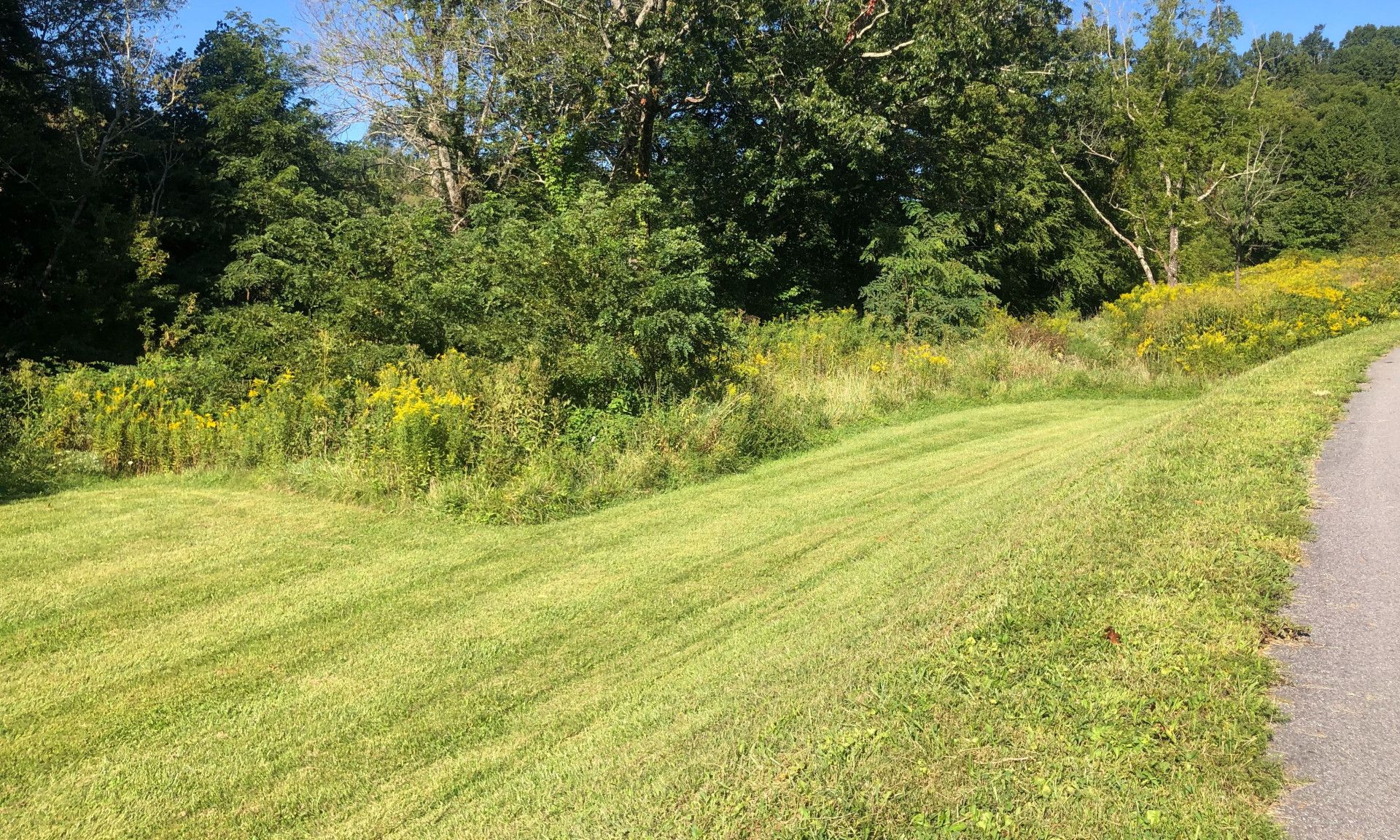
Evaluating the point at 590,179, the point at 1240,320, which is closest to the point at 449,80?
the point at 590,179

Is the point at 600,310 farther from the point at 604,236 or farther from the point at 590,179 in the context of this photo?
A: the point at 590,179

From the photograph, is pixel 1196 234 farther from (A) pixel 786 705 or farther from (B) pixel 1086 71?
(A) pixel 786 705

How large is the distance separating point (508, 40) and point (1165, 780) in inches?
799

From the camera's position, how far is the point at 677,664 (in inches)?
181

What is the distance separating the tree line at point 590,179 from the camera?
439 inches

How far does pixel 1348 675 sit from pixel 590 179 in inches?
669

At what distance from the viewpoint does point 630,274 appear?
996 cm

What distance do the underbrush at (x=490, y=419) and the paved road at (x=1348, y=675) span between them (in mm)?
5580

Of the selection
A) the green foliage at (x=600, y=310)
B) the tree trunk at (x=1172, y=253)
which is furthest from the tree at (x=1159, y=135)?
the green foliage at (x=600, y=310)

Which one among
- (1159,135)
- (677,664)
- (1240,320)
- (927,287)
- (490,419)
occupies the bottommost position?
(677,664)

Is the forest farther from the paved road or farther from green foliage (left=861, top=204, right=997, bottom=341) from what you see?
the paved road

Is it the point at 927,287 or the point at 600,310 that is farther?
the point at 927,287

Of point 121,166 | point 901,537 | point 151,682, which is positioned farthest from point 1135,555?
point 121,166

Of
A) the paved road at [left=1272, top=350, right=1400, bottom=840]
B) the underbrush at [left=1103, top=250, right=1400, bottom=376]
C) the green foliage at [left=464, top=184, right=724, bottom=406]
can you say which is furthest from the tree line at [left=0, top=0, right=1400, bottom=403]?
the paved road at [left=1272, top=350, right=1400, bottom=840]
